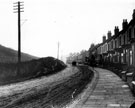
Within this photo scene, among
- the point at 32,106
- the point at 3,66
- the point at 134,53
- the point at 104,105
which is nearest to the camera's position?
the point at 104,105

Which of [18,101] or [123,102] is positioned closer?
[123,102]

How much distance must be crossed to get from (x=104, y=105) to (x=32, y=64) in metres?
27.5

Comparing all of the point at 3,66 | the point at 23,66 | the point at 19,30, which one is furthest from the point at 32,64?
the point at 19,30

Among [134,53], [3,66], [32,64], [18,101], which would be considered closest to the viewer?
[18,101]

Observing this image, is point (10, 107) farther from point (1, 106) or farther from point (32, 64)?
point (32, 64)

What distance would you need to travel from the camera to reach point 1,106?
10.5m

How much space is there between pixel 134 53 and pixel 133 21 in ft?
12.8

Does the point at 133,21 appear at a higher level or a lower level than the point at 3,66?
higher

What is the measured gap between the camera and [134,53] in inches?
858

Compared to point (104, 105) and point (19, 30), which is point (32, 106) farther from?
point (19, 30)

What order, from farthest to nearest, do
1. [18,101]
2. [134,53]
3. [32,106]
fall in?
1. [134,53]
2. [18,101]
3. [32,106]

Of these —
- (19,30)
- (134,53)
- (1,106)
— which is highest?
(19,30)

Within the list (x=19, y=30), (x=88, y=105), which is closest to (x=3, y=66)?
(x=19, y=30)

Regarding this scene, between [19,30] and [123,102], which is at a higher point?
[19,30]
